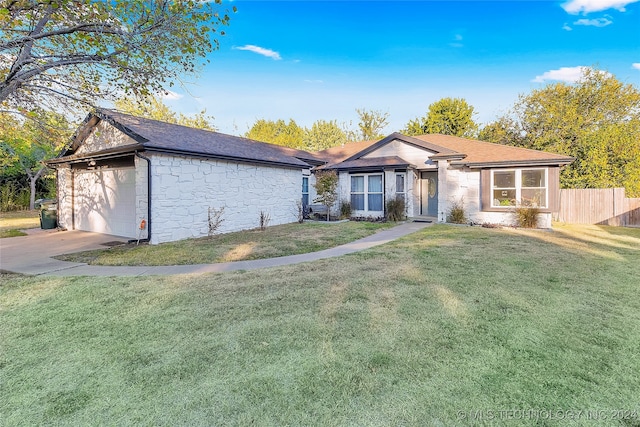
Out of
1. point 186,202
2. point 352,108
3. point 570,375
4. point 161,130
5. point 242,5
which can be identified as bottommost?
point 570,375

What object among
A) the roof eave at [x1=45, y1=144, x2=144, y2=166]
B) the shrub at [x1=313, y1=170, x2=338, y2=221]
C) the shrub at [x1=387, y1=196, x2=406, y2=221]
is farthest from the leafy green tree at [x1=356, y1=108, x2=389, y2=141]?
the roof eave at [x1=45, y1=144, x2=144, y2=166]

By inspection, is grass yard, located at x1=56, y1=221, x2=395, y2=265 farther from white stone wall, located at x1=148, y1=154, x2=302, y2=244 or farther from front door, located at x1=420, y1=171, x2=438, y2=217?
front door, located at x1=420, y1=171, x2=438, y2=217

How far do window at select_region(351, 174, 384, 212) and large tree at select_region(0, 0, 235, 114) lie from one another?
32.9 feet

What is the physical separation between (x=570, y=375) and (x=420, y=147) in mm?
14259

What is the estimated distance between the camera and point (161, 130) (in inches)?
441

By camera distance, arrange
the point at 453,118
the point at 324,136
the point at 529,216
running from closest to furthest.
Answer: the point at 529,216, the point at 453,118, the point at 324,136

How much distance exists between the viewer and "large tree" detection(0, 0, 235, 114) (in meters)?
5.82

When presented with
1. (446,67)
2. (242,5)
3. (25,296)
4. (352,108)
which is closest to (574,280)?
(25,296)

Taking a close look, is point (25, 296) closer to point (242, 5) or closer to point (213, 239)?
point (213, 239)

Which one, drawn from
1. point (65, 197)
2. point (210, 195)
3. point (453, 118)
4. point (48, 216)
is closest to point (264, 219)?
point (210, 195)

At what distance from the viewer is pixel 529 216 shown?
1250cm

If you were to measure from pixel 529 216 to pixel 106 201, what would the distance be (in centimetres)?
1723

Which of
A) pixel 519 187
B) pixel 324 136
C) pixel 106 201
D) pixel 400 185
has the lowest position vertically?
pixel 106 201

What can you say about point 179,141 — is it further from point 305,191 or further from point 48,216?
point 305,191
